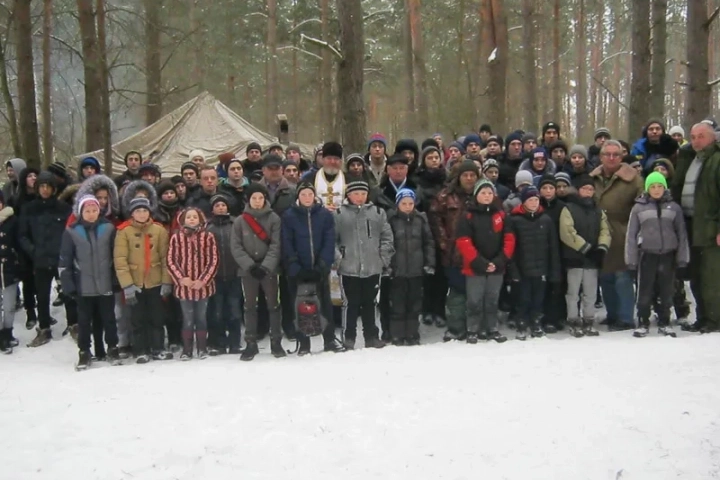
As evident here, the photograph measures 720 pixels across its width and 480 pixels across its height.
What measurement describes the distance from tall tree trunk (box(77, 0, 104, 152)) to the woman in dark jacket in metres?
5.84

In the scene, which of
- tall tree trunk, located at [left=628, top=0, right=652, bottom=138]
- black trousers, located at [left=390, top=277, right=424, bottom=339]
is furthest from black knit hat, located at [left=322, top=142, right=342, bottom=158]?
tall tree trunk, located at [left=628, top=0, right=652, bottom=138]

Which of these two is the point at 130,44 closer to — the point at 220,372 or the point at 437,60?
the point at 220,372

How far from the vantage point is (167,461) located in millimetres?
3805

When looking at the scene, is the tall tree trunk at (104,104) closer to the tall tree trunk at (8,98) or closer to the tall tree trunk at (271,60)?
the tall tree trunk at (8,98)

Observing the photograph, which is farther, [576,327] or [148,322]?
[576,327]

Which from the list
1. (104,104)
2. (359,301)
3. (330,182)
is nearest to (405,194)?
(330,182)

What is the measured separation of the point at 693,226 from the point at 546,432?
380 centimetres

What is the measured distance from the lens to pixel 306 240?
6168 mm

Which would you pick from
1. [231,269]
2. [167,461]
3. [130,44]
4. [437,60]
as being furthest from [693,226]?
[437,60]

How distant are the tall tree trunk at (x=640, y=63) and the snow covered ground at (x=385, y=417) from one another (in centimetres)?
494

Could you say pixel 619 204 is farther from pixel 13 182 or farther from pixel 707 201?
pixel 13 182

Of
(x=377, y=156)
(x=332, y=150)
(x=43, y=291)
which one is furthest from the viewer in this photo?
Answer: (x=377, y=156)

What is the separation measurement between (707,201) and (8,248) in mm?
7969

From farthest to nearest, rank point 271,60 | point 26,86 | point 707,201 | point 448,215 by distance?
point 271,60
point 26,86
point 448,215
point 707,201
